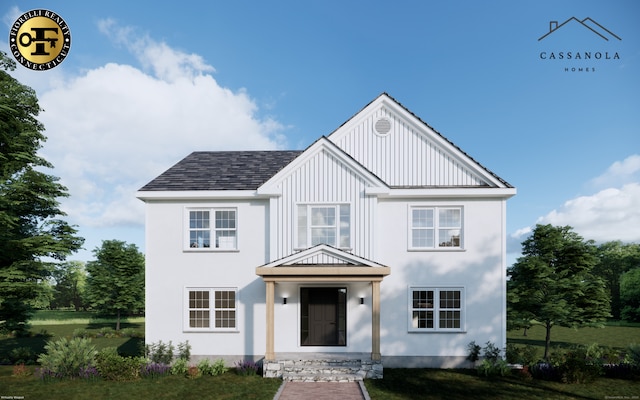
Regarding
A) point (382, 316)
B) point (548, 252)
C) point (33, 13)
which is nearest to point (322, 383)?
point (382, 316)

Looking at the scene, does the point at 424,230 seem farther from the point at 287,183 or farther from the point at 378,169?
the point at 287,183

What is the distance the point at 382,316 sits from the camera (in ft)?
52.7

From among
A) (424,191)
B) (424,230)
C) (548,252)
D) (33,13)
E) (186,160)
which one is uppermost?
(33,13)

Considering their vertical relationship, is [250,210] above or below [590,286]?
above

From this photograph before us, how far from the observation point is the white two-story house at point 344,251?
52.5 ft

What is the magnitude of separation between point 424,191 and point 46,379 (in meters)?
16.6

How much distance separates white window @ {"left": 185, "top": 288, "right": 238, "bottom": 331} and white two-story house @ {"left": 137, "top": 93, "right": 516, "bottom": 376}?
1.7 inches

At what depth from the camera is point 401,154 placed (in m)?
16.9

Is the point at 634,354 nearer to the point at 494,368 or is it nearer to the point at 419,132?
the point at 494,368

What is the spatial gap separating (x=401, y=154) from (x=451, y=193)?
8.96 ft

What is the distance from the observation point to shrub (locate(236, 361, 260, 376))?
14898 millimetres

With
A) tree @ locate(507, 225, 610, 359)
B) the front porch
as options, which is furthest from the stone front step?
tree @ locate(507, 225, 610, 359)

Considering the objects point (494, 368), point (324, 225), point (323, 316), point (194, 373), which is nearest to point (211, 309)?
point (194, 373)

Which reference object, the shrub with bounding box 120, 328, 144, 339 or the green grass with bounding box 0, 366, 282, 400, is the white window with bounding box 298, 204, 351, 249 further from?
the shrub with bounding box 120, 328, 144, 339
